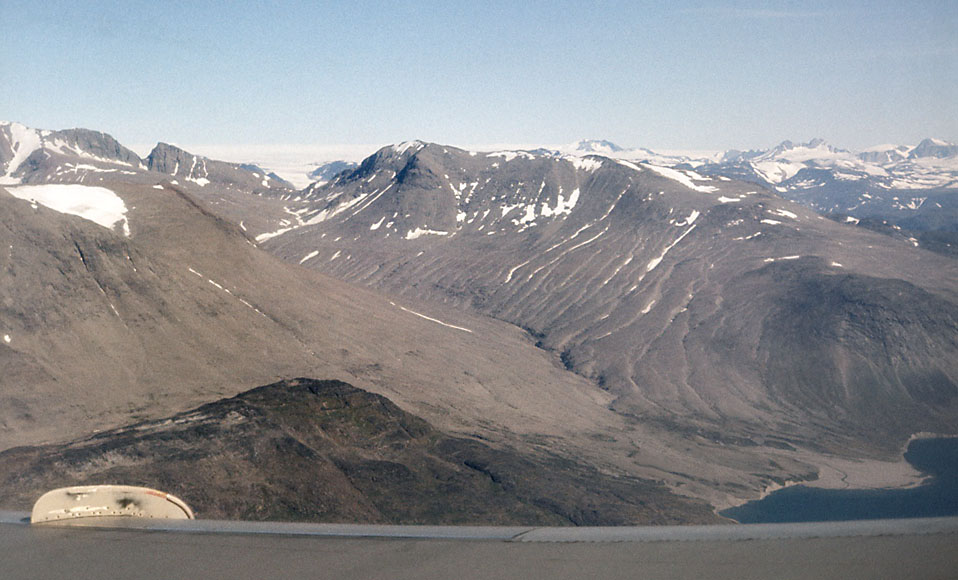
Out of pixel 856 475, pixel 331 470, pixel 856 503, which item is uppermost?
pixel 331 470

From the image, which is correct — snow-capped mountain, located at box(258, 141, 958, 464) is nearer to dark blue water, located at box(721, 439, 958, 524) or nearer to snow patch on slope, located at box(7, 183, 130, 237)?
dark blue water, located at box(721, 439, 958, 524)

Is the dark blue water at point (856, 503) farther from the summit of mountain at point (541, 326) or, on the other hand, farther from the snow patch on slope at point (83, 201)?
the snow patch on slope at point (83, 201)

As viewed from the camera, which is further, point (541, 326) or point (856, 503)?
point (541, 326)

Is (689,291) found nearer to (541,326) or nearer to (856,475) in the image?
(541,326)

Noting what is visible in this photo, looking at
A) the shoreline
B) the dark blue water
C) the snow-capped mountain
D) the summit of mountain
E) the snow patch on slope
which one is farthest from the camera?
the snow-capped mountain

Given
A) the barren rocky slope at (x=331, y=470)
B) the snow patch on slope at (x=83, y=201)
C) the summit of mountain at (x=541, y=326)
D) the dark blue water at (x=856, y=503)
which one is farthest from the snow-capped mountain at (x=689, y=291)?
the snow patch on slope at (x=83, y=201)

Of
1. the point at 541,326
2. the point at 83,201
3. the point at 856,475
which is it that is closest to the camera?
the point at 83,201

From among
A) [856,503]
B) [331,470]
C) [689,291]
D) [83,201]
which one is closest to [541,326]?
[689,291]

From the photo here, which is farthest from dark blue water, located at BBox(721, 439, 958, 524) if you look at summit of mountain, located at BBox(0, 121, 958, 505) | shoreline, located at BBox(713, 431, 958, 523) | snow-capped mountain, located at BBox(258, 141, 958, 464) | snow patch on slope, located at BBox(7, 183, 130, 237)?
snow patch on slope, located at BBox(7, 183, 130, 237)

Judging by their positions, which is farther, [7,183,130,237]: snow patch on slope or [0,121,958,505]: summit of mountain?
[7,183,130,237]: snow patch on slope

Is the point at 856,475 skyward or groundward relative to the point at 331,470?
groundward
